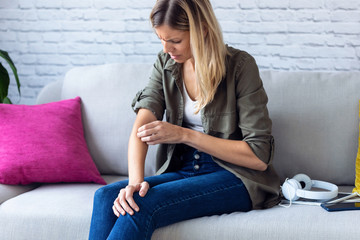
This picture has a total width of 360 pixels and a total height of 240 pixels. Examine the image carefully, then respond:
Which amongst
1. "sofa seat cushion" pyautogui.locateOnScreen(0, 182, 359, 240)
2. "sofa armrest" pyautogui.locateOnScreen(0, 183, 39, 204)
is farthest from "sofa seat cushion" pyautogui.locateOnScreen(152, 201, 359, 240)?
"sofa armrest" pyautogui.locateOnScreen(0, 183, 39, 204)

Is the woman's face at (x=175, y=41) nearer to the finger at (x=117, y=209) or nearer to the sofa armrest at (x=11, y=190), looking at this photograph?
the finger at (x=117, y=209)

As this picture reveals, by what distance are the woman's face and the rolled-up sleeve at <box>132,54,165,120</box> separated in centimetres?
20

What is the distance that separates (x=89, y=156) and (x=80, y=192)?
249mm

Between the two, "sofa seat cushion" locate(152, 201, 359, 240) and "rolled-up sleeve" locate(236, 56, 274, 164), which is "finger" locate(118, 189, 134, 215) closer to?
"sofa seat cushion" locate(152, 201, 359, 240)

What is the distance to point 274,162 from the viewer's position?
1991mm

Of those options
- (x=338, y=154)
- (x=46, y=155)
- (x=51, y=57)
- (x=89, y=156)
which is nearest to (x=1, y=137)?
(x=46, y=155)

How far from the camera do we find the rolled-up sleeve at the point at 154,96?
1781 mm

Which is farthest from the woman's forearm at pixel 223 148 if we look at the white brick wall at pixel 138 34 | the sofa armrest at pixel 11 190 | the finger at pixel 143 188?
the white brick wall at pixel 138 34

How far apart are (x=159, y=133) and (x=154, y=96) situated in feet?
0.84

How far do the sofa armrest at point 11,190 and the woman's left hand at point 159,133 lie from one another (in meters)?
0.61

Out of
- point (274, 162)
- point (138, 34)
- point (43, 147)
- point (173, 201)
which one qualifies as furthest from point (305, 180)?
point (138, 34)

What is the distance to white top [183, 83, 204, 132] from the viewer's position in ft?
5.72

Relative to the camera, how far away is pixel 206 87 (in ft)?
5.47

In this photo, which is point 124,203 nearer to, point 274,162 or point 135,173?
point 135,173
